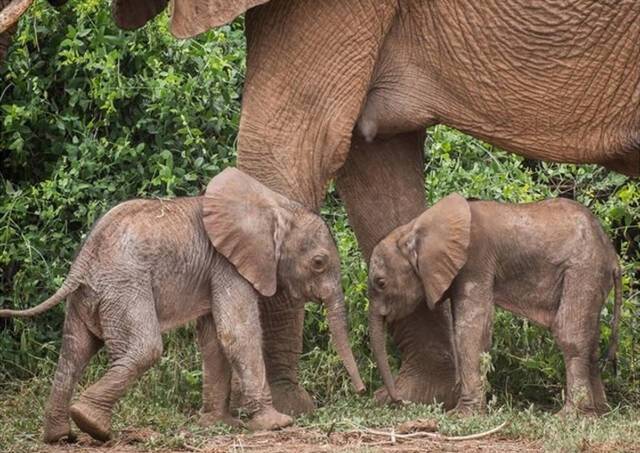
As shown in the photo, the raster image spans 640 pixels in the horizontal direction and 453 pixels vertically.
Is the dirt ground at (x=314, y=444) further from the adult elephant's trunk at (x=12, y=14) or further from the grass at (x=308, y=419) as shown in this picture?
the adult elephant's trunk at (x=12, y=14)

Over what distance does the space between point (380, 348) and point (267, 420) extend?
2.68 feet

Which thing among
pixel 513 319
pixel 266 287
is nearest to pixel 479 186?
pixel 513 319

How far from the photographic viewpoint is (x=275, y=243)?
7844mm

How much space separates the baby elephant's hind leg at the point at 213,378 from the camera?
309 inches

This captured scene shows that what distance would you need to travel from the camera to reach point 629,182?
10070mm

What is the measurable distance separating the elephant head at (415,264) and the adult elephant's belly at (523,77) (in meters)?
0.38

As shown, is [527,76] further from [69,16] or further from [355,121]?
[69,16]

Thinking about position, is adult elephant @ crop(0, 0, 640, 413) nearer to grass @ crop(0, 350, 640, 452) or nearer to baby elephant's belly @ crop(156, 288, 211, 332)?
grass @ crop(0, 350, 640, 452)

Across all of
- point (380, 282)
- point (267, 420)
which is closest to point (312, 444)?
point (267, 420)

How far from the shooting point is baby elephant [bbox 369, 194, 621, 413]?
8.25 meters

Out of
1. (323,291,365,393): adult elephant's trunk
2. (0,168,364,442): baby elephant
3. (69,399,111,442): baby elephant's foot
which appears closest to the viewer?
(69,399,111,442): baby elephant's foot

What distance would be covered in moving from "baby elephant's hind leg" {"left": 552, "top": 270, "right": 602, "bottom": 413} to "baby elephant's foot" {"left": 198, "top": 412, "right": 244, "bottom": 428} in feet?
4.28

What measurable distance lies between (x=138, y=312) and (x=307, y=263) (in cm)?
74

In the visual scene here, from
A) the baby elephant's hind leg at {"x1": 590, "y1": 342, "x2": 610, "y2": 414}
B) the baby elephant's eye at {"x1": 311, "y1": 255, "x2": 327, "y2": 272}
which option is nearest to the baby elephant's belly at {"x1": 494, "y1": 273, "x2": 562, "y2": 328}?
the baby elephant's hind leg at {"x1": 590, "y1": 342, "x2": 610, "y2": 414}
